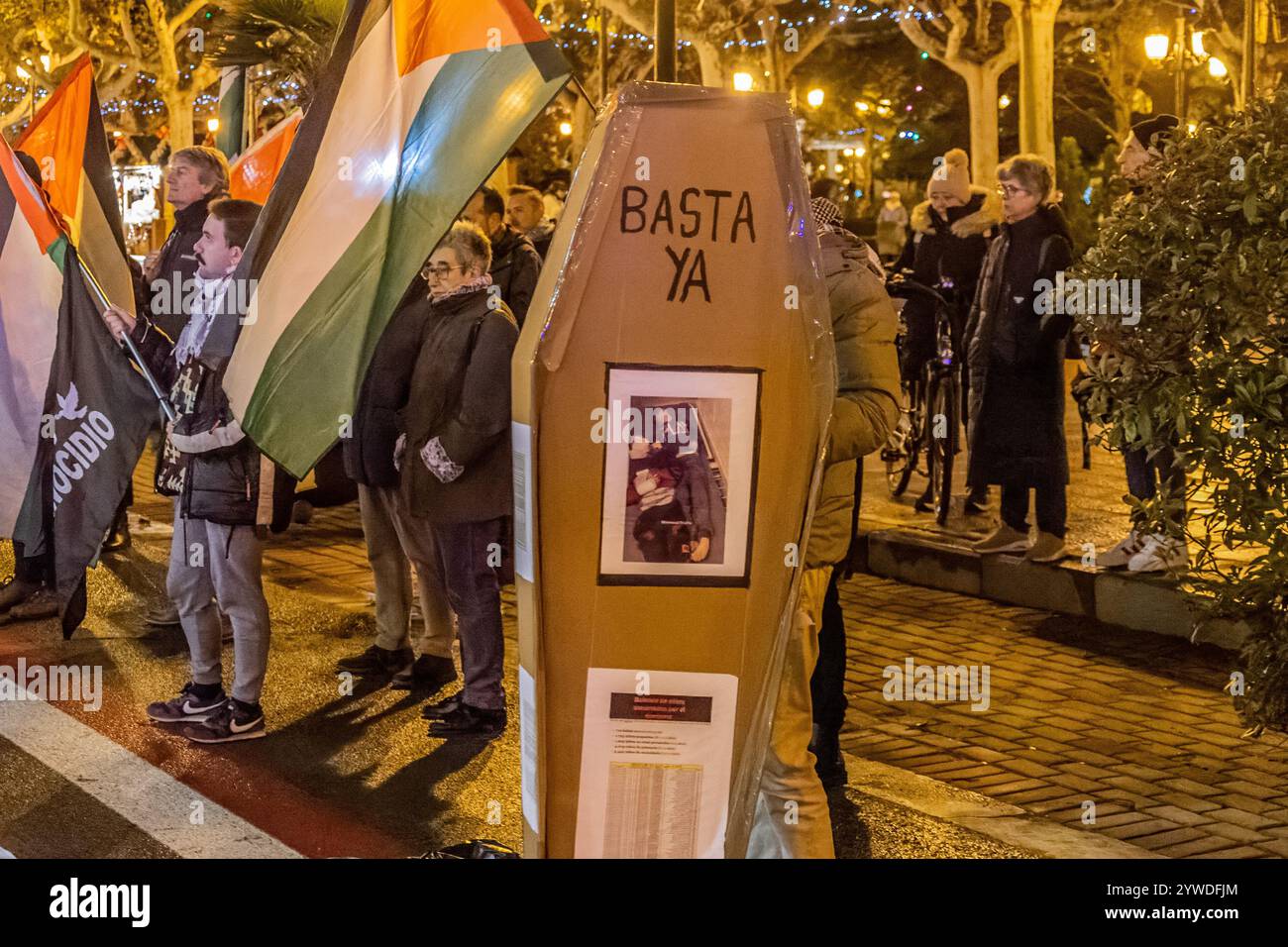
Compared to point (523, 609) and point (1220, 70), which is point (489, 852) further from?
point (1220, 70)

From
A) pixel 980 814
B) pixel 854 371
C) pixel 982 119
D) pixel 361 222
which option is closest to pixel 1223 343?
pixel 854 371

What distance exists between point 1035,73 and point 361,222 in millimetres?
19612

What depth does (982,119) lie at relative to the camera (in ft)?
92.5

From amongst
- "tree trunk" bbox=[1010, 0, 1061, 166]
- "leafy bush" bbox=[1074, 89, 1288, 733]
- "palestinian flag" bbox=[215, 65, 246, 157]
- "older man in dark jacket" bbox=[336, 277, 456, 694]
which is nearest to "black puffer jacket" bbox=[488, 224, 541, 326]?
"older man in dark jacket" bbox=[336, 277, 456, 694]

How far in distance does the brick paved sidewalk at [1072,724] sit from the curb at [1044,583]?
0.08 m

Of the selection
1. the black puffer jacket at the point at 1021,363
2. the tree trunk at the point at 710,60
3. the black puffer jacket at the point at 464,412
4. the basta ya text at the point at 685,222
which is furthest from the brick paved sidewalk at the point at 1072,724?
the tree trunk at the point at 710,60

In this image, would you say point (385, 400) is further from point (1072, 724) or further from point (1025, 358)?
point (1025, 358)

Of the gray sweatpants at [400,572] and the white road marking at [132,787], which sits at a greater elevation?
the gray sweatpants at [400,572]

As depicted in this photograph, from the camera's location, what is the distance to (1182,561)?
586 cm

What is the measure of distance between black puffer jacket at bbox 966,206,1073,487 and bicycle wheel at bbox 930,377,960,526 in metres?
1.01

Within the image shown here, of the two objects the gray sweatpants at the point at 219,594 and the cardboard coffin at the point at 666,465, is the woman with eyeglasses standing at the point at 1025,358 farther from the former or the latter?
the cardboard coffin at the point at 666,465

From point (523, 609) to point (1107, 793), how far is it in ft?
9.21

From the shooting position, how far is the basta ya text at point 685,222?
4020mm
